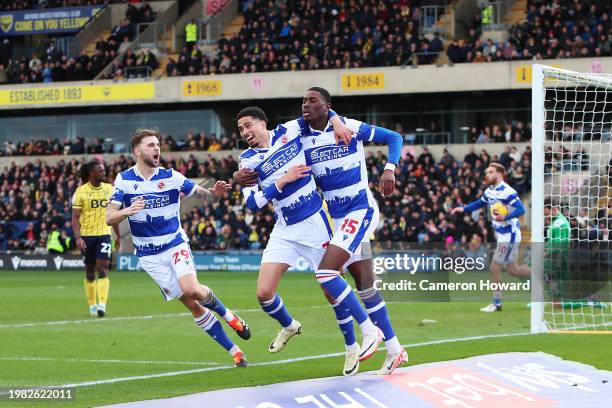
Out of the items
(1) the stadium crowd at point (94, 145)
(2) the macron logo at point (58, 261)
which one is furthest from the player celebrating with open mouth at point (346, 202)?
(1) the stadium crowd at point (94, 145)

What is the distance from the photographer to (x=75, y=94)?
46.9 meters

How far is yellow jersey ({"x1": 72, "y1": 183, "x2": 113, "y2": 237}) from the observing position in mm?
17453

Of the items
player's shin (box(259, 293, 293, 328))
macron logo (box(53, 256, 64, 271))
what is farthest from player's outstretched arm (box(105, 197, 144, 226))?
macron logo (box(53, 256, 64, 271))

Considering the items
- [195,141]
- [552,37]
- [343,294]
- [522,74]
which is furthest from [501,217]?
[195,141]

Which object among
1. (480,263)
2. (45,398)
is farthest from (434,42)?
(45,398)

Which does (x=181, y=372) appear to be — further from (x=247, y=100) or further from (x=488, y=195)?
(x=247, y=100)

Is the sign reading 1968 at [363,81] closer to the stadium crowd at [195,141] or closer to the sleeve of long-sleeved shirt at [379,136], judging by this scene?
the stadium crowd at [195,141]

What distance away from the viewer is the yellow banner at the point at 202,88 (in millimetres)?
44122

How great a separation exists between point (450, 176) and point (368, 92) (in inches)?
270

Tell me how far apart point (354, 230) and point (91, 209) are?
864cm

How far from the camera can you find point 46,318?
687 inches

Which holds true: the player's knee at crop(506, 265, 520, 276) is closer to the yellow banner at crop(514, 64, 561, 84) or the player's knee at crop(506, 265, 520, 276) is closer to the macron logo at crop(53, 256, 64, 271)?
the yellow banner at crop(514, 64, 561, 84)

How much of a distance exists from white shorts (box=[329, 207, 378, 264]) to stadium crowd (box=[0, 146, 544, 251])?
60.8 ft

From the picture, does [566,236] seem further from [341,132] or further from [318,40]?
[318,40]
